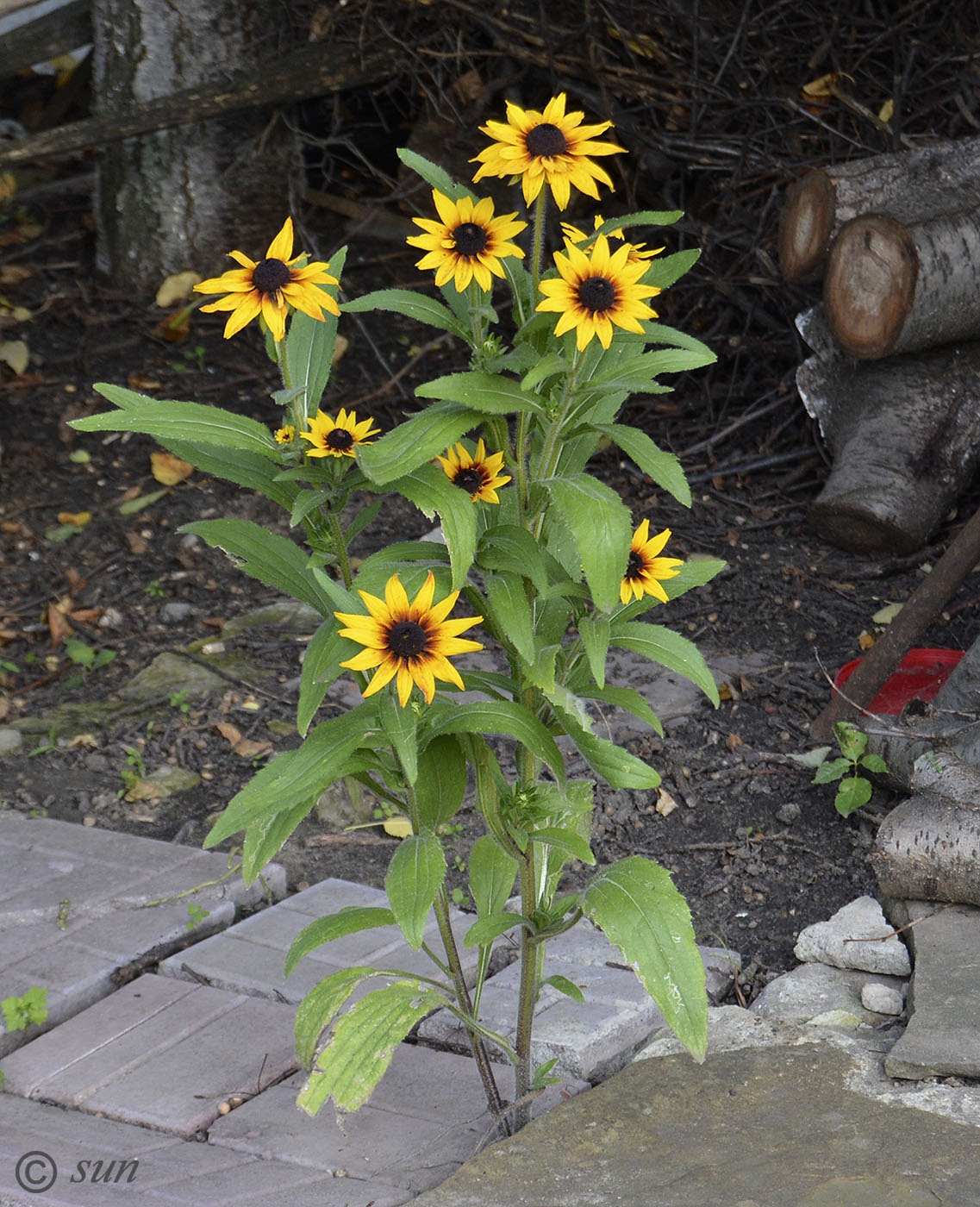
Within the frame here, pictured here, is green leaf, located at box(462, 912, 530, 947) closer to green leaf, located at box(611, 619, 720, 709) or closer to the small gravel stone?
green leaf, located at box(611, 619, 720, 709)

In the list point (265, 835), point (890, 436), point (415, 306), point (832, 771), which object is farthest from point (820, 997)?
point (890, 436)

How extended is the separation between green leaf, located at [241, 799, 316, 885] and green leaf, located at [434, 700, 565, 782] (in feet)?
0.85

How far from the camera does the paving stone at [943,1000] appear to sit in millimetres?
2072

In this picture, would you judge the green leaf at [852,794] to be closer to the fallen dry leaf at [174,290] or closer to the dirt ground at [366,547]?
the dirt ground at [366,547]

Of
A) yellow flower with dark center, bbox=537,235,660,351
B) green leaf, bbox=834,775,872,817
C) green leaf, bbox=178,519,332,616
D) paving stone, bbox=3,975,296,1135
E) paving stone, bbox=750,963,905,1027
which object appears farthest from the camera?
green leaf, bbox=834,775,872,817

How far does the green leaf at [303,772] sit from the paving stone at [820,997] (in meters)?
1.05

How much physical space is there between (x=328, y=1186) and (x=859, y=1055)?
0.91 metres

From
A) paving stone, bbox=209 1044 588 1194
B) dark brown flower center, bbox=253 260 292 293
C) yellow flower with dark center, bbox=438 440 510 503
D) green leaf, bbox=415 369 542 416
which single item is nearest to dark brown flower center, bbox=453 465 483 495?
yellow flower with dark center, bbox=438 440 510 503

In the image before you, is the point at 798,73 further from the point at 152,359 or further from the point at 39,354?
the point at 39,354

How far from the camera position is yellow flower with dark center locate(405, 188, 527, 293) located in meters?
1.70

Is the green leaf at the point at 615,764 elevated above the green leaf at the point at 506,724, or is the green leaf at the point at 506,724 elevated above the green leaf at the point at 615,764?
the green leaf at the point at 506,724

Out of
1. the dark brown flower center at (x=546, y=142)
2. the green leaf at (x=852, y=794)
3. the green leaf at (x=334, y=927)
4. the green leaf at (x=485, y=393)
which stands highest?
the dark brown flower center at (x=546, y=142)

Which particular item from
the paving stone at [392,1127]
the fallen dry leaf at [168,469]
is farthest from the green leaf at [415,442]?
the fallen dry leaf at [168,469]

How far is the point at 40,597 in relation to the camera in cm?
438
